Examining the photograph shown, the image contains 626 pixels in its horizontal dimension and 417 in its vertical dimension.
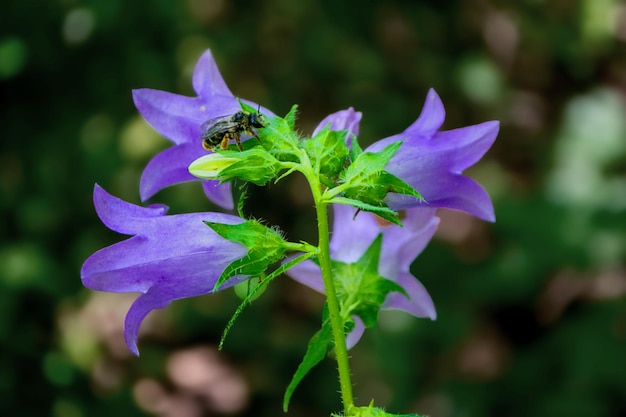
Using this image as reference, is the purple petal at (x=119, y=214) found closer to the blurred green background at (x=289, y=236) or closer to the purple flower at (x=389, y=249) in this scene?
the purple flower at (x=389, y=249)

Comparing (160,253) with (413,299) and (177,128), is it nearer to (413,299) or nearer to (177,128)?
(177,128)

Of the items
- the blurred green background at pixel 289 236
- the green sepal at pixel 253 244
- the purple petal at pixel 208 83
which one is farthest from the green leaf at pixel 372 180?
the blurred green background at pixel 289 236

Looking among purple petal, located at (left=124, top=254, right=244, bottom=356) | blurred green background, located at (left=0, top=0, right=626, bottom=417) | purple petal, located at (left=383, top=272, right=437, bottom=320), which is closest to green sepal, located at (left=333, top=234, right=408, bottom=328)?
purple petal, located at (left=383, top=272, right=437, bottom=320)

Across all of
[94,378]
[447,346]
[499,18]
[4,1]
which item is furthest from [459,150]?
[499,18]

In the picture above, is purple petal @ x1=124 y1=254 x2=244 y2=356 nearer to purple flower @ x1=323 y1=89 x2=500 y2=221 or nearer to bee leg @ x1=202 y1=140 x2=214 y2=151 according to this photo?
bee leg @ x1=202 y1=140 x2=214 y2=151

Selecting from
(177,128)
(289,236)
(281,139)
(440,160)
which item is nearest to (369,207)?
(281,139)

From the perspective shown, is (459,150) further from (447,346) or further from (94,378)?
(94,378)

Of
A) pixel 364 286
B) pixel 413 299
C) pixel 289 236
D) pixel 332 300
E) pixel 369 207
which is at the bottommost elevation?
pixel 289 236
